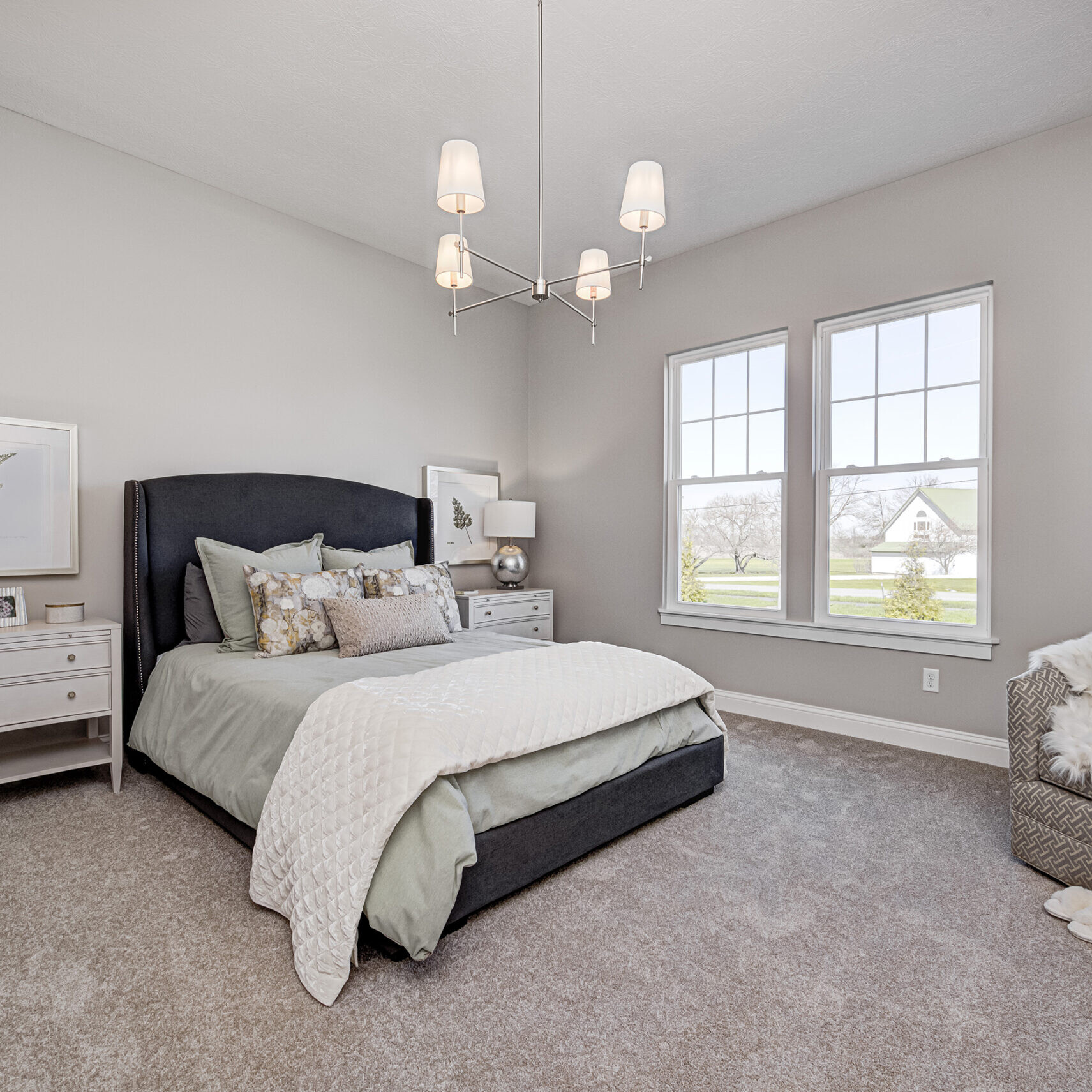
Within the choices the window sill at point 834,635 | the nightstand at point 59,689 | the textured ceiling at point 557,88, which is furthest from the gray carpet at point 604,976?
the textured ceiling at point 557,88

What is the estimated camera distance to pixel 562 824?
2014mm

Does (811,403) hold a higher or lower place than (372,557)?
higher

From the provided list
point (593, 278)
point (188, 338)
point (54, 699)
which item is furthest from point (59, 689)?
point (593, 278)

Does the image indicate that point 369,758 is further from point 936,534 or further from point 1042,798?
point 936,534

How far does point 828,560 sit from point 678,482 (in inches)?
41.6

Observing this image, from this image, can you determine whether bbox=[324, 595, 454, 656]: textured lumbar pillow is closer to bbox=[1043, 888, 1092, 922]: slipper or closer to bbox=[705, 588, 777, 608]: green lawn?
bbox=[705, 588, 777, 608]: green lawn

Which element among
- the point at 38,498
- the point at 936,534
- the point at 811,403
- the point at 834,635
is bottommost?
the point at 834,635

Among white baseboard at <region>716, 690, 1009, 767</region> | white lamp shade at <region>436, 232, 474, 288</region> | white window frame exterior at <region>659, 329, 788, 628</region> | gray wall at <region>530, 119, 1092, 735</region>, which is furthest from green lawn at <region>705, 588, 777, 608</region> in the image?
white lamp shade at <region>436, 232, 474, 288</region>

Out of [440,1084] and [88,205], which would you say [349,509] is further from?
[440,1084]

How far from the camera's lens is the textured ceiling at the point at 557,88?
91.9 inches

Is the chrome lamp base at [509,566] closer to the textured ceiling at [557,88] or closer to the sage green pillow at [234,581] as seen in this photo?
the sage green pillow at [234,581]

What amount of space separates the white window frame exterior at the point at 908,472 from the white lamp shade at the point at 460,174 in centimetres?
229

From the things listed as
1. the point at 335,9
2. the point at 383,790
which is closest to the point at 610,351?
the point at 335,9

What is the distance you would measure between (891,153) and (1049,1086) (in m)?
3.47
